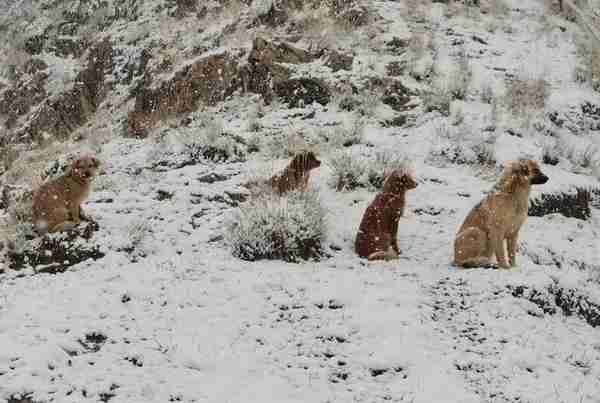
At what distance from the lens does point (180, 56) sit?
12.0m

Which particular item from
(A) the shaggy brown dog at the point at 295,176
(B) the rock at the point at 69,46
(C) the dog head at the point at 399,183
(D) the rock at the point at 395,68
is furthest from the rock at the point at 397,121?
(B) the rock at the point at 69,46

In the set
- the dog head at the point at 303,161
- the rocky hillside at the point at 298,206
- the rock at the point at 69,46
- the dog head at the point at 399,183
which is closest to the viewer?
the rocky hillside at the point at 298,206

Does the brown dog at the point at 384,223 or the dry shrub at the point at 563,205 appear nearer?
the brown dog at the point at 384,223

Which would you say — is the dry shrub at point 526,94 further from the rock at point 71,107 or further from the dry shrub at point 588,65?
the rock at point 71,107

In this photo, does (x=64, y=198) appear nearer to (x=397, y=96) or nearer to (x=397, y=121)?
(x=397, y=121)

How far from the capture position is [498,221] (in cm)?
485

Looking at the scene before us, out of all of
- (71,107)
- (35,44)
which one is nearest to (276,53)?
(71,107)

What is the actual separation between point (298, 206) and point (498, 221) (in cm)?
179

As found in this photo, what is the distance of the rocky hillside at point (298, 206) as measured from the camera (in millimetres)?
3488

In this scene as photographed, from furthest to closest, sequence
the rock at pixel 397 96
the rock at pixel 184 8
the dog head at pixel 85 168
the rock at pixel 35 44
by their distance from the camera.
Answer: the rock at pixel 35 44 → the rock at pixel 184 8 → the rock at pixel 397 96 → the dog head at pixel 85 168

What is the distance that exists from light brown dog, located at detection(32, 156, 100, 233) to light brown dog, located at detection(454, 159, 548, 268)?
3.67 metres

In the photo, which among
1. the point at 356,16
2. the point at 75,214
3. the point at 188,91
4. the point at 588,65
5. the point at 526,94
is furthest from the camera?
the point at 356,16

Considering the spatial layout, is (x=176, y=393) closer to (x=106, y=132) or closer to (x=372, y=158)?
(x=372, y=158)

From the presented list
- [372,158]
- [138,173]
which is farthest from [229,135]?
[372,158]
